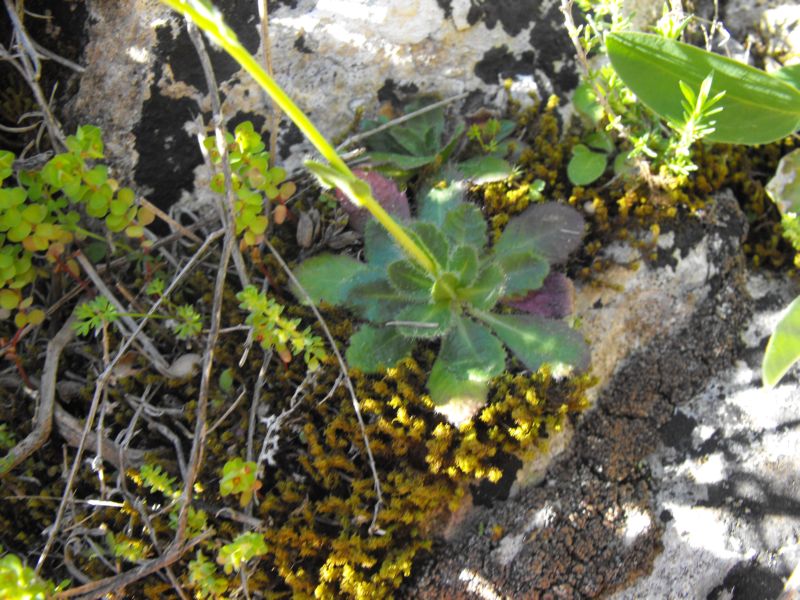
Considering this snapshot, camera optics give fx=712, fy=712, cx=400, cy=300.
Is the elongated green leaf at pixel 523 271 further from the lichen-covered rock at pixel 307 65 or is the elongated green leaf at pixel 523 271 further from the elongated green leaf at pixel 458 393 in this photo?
the lichen-covered rock at pixel 307 65

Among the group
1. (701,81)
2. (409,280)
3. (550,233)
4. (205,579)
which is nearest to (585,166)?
(550,233)

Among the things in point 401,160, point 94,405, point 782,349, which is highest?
point 401,160

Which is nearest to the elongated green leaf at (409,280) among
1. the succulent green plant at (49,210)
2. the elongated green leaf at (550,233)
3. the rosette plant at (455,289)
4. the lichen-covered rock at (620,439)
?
the rosette plant at (455,289)

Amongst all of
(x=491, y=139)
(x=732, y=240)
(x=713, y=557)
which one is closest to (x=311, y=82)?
(x=491, y=139)

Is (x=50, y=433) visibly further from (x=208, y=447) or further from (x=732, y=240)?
(x=732, y=240)

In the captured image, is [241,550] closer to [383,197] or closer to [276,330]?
[276,330]
